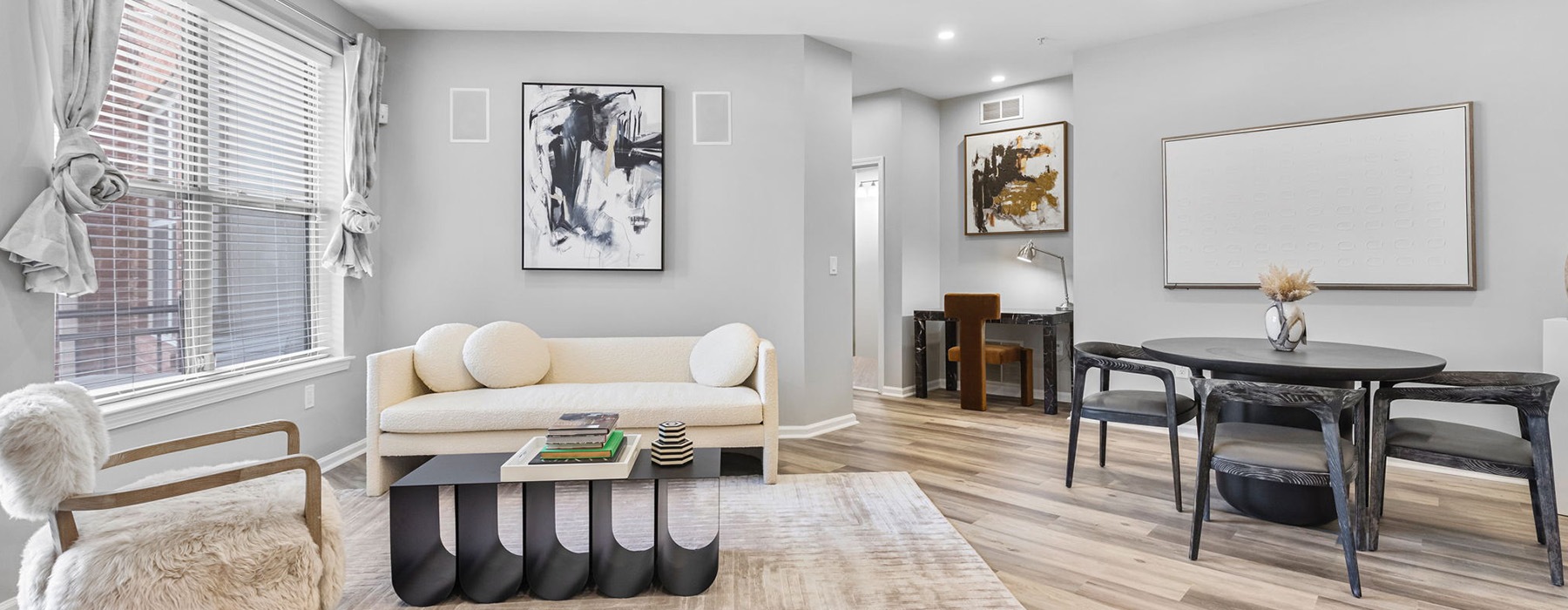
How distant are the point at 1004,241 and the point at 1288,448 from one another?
11.5 ft

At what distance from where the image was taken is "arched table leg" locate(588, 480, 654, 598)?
2.25 meters

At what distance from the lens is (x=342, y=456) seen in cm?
384

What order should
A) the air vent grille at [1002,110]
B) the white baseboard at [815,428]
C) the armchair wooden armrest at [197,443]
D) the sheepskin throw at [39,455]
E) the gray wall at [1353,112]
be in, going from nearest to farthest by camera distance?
the sheepskin throw at [39,455] → the armchair wooden armrest at [197,443] → the gray wall at [1353,112] → the white baseboard at [815,428] → the air vent grille at [1002,110]

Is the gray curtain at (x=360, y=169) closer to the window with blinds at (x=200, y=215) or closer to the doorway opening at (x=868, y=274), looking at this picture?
the window with blinds at (x=200, y=215)

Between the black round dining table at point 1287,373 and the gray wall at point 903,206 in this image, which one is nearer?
the black round dining table at point 1287,373

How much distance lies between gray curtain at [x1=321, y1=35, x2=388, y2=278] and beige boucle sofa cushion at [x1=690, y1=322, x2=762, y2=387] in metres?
1.87

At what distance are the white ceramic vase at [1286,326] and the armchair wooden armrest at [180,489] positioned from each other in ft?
11.0

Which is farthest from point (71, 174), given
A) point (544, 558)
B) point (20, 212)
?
point (544, 558)

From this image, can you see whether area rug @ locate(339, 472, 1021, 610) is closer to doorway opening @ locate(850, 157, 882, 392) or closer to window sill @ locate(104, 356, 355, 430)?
window sill @ locate(104, 356, 355, 430)

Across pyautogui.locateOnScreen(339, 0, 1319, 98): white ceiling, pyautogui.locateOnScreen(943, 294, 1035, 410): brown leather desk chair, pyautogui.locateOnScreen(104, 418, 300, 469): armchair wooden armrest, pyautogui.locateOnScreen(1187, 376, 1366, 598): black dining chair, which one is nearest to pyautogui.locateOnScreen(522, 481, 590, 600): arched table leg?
pyautogui.locateOnScreen(104, 418, 300, 469): armchair wooden armrest

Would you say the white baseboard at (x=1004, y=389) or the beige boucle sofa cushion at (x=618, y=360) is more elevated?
the beige boucle sofa cushion at (x=618, y=360)

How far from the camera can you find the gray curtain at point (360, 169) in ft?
12.4

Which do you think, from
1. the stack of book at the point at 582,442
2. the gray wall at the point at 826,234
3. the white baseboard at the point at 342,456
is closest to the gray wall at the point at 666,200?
the gray wall at the point at 826,234

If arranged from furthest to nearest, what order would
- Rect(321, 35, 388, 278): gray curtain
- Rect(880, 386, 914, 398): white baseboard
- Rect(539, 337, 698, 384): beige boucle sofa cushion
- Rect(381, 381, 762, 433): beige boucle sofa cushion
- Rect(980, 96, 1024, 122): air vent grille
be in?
Rect(880, 386, 914, 398): white baseboard → Rect(980, 96, 1024, 122): air vent grille → Rect(539, 337, 698, 384): beige boucle sofa cushion → Rect(321, 35, 388, 278): gray curtain → Rect(381, 381, 762, 433): beige boucle sofa cushion
